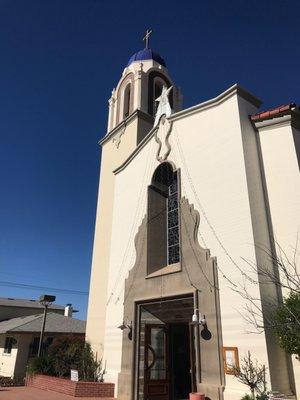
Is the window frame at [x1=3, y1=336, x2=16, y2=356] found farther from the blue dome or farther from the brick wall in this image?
the blue dome

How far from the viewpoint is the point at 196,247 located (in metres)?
12.4

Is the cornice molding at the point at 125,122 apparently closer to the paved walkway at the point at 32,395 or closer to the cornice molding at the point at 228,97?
the cornice molding at the point at 228,97

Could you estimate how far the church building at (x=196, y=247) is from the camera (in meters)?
10.4

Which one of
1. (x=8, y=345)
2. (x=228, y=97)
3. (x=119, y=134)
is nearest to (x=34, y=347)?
(x=8, y=345)

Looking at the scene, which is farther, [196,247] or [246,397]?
[196,247]

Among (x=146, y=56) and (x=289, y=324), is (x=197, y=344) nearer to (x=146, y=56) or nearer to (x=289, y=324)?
Answer: (x=289, y=324)

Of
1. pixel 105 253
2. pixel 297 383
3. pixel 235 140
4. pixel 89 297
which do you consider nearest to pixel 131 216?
pixel 105 253

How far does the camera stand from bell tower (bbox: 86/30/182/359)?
17312mm

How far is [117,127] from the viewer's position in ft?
69.5

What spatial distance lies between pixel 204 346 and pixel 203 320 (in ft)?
2.51

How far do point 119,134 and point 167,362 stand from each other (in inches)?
508

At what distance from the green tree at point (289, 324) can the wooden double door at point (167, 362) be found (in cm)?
409

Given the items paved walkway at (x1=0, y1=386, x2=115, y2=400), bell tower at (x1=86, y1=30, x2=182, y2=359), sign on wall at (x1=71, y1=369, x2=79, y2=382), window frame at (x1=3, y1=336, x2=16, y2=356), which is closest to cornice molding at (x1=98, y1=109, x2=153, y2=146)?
bell tower at (x1=86, y1=30, x2=182, y2=359)

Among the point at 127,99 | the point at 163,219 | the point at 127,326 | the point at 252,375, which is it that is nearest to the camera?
the point at 252,375
